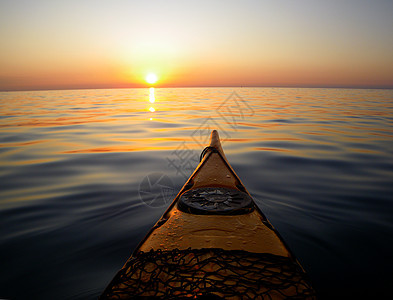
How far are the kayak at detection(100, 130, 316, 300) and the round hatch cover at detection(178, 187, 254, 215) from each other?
0.04ft

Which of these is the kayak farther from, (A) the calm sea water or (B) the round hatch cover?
(A) the calm sea water

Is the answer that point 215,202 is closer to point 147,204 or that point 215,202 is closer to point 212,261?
point 212,261

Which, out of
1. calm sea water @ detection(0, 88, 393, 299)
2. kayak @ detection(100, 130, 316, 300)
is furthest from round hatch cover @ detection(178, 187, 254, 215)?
calm sea water @ detection(0, 88, 393, 299)

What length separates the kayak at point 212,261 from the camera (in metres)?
1.77

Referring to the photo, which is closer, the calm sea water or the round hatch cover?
the round hatch cover

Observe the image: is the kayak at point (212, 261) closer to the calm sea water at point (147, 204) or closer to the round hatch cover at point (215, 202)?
the round hatch cover at point (215, 202)

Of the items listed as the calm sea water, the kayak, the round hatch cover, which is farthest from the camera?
the calm sea water

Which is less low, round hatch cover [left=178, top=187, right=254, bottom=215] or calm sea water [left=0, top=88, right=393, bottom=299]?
round hatch cover [left=178, top=187, right=254, bottom=215]

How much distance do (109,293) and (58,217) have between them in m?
3.26

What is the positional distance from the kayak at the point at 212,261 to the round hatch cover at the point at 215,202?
1 cm

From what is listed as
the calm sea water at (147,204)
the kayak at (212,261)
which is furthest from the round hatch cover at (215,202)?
the calm sea water at (147,204)

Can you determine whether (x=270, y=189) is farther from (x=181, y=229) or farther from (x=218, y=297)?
(x=218, y=297)

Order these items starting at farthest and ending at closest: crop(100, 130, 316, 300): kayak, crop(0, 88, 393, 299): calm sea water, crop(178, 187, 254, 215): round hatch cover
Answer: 1. crop(0, 88, 393, 299): calm sea water
2. crop(178, 187, 254, 215): round hatch cover
3. crop(100, 130, 316, 300): kayak

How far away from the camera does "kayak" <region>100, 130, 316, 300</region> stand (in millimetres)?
1773
